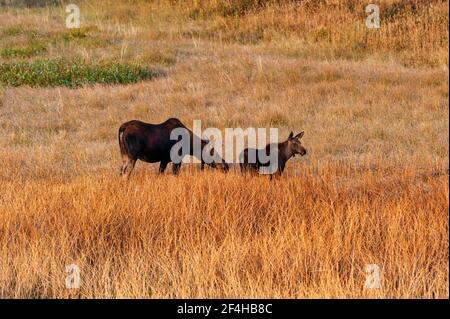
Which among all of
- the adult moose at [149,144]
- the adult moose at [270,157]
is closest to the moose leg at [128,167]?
the adult moose at [149,144]

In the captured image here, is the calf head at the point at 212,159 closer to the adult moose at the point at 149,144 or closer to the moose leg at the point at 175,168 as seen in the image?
the adult moose at the point at 149,144

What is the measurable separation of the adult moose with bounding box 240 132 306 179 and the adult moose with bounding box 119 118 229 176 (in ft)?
1.29

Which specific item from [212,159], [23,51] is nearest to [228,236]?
[212,159]

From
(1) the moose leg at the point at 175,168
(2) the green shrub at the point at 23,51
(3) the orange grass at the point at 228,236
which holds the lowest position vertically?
(3) the orange grass at the point at 228,236

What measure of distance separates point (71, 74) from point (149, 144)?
766cm

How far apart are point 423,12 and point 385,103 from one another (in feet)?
21.9

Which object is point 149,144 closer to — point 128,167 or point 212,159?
point 128,167

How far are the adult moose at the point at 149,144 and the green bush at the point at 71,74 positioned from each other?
22.5 feet

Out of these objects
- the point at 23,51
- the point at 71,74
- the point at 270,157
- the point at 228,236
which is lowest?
the point at 228,236

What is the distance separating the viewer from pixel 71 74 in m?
17.4

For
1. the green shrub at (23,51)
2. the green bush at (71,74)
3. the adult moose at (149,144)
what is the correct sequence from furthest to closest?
the green shrub at (23,51)
the green bush at (71,74)
the adult moose at (149,144)

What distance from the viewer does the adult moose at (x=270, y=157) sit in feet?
34.4

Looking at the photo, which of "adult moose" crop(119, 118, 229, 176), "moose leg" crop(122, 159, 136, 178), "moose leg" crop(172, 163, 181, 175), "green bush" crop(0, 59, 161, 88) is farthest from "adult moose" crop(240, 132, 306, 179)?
"green bush" crop(0, 59, 161, 88)

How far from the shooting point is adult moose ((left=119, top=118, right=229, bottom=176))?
10258 mm
